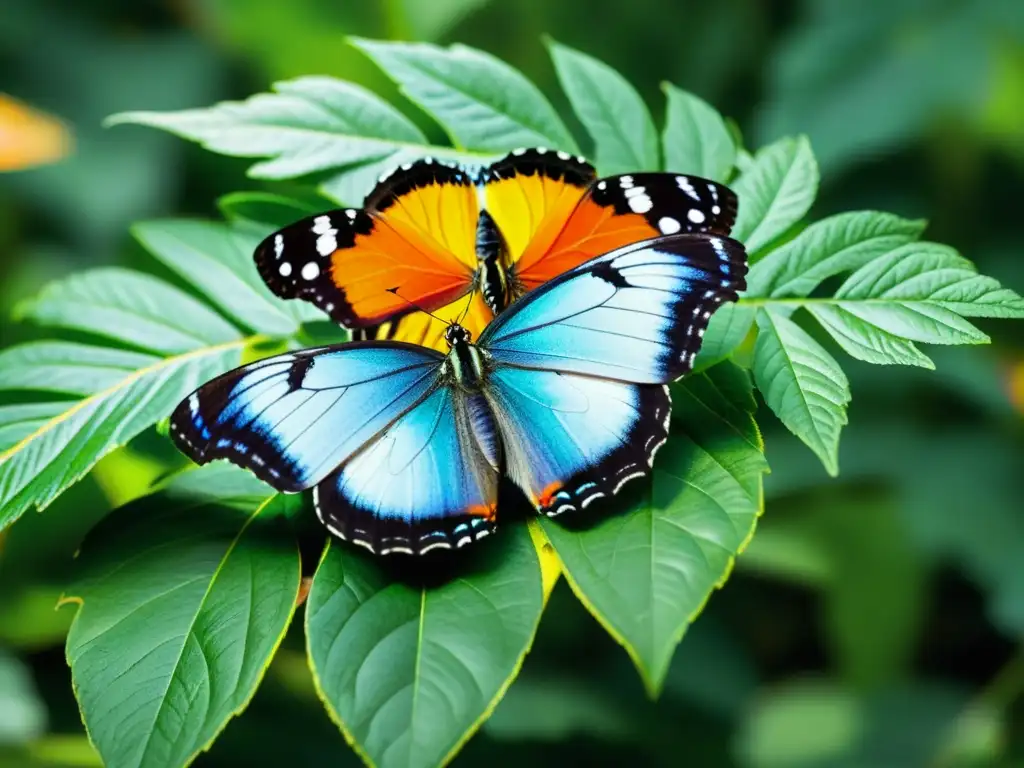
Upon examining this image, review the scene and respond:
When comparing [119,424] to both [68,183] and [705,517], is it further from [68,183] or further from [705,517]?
[68,183]

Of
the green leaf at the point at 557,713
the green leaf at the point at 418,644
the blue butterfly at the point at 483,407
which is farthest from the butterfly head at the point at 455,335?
the green leaf at the point at 557,713

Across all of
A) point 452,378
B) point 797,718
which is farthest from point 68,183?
point 797,718

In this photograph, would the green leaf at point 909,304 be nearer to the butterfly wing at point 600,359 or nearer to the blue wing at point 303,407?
the butterfly wing at point 600,359

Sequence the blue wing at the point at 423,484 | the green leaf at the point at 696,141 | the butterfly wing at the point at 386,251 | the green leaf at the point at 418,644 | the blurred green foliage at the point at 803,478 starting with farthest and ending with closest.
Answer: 1. the blurred green foliage at the point at 803,478
2. the green leaf at the point at 696,141
3. the butterfly wing at the point at 386,251
4. the blue wing at the point at 423,484
5. the green leaf at the point at 418,644

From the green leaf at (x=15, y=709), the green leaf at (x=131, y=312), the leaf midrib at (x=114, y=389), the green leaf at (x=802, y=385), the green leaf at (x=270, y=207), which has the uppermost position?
the green leaf at (x=802, y=385)

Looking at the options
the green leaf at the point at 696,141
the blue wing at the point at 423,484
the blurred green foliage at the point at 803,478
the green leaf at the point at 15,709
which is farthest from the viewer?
the blurred green foliage at the point at 803,478

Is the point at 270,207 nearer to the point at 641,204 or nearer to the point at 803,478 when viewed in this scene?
the point at 641,204
